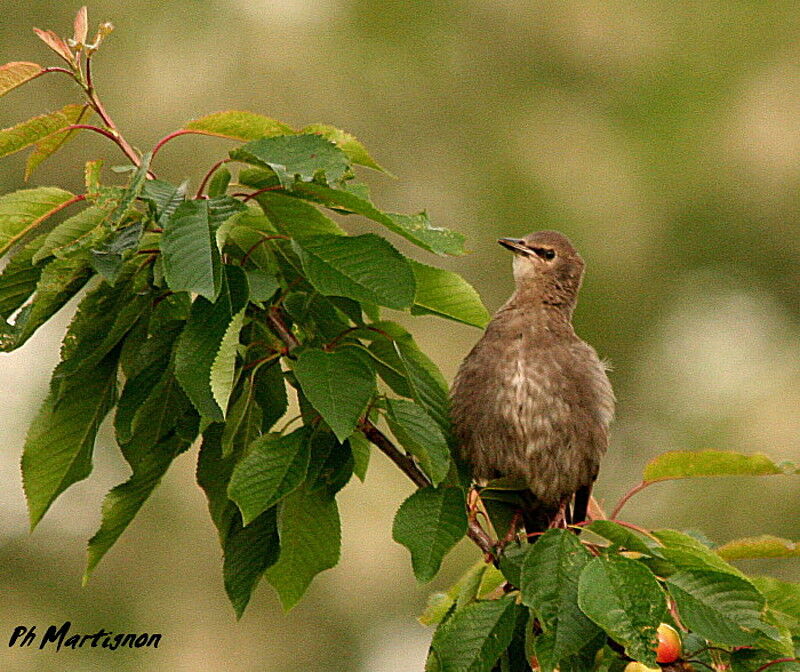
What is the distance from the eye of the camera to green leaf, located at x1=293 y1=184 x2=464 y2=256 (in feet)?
6.57

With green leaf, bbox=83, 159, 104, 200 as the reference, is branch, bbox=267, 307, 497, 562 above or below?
below

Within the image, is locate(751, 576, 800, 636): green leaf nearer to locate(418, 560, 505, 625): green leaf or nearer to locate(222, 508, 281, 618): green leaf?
locate(418, 560, 505, 625): green leaf

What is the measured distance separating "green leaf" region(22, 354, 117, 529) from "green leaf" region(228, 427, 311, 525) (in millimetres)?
330

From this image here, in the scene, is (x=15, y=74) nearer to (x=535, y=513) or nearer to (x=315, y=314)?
(x=315, y=314)

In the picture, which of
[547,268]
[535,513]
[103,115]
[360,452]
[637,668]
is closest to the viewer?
[637,668]

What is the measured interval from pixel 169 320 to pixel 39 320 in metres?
0.23

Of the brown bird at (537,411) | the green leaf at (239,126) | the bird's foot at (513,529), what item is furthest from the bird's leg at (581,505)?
the green leaf at (239,126)

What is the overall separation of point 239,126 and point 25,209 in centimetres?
40

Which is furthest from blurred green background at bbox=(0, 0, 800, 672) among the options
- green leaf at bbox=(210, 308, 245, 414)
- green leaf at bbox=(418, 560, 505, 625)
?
green leaf at bbox=(210, 308, 245, 414)

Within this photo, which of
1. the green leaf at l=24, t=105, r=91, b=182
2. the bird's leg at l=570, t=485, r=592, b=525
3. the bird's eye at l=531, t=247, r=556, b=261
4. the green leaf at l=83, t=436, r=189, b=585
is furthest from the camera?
the bird's eye at l=531, t=247, r=556, b=261

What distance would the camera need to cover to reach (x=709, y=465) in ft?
7.55

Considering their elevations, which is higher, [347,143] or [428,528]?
[347,143]

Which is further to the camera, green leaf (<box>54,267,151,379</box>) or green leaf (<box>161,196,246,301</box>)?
green leaf (<box>54,267,151,379</box>)

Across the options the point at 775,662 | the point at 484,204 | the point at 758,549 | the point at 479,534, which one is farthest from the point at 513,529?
the point at 484,204
